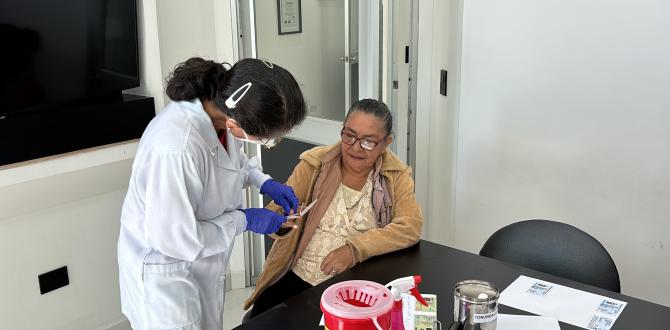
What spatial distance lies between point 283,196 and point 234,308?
115 centimetres

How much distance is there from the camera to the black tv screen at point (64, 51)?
6.22ft

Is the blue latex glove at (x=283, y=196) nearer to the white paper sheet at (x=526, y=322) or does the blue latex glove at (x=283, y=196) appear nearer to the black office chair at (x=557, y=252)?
the black office chair at (x=557, y=252)

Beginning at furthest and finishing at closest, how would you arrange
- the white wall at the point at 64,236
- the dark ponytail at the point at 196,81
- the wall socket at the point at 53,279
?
the wall socket at the point at 53,279
the white wall at the point at 64,236
the dark ponytail at the point at 196,81

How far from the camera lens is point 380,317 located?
97cm

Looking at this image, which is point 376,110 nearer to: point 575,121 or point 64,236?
point 575,121

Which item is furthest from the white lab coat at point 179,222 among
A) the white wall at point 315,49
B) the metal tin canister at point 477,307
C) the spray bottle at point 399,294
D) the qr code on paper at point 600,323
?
the white wall at point 315,49

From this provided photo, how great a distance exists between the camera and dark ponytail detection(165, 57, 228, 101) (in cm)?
145

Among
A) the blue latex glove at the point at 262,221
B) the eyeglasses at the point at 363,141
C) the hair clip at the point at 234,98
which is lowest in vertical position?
the blue latex glove at the point at 262,221

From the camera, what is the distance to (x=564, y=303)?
142 cm

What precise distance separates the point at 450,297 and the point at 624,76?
1300 millimetres

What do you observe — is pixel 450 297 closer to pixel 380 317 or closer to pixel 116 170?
pixel 380 317

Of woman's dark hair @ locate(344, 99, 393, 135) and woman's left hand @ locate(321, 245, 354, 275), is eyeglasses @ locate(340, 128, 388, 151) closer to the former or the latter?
woman's dark hair @ locate(344, 99, 393, 135)

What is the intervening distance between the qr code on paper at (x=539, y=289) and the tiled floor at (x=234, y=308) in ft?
4.99

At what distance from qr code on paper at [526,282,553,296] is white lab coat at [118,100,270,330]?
798 millimetres
